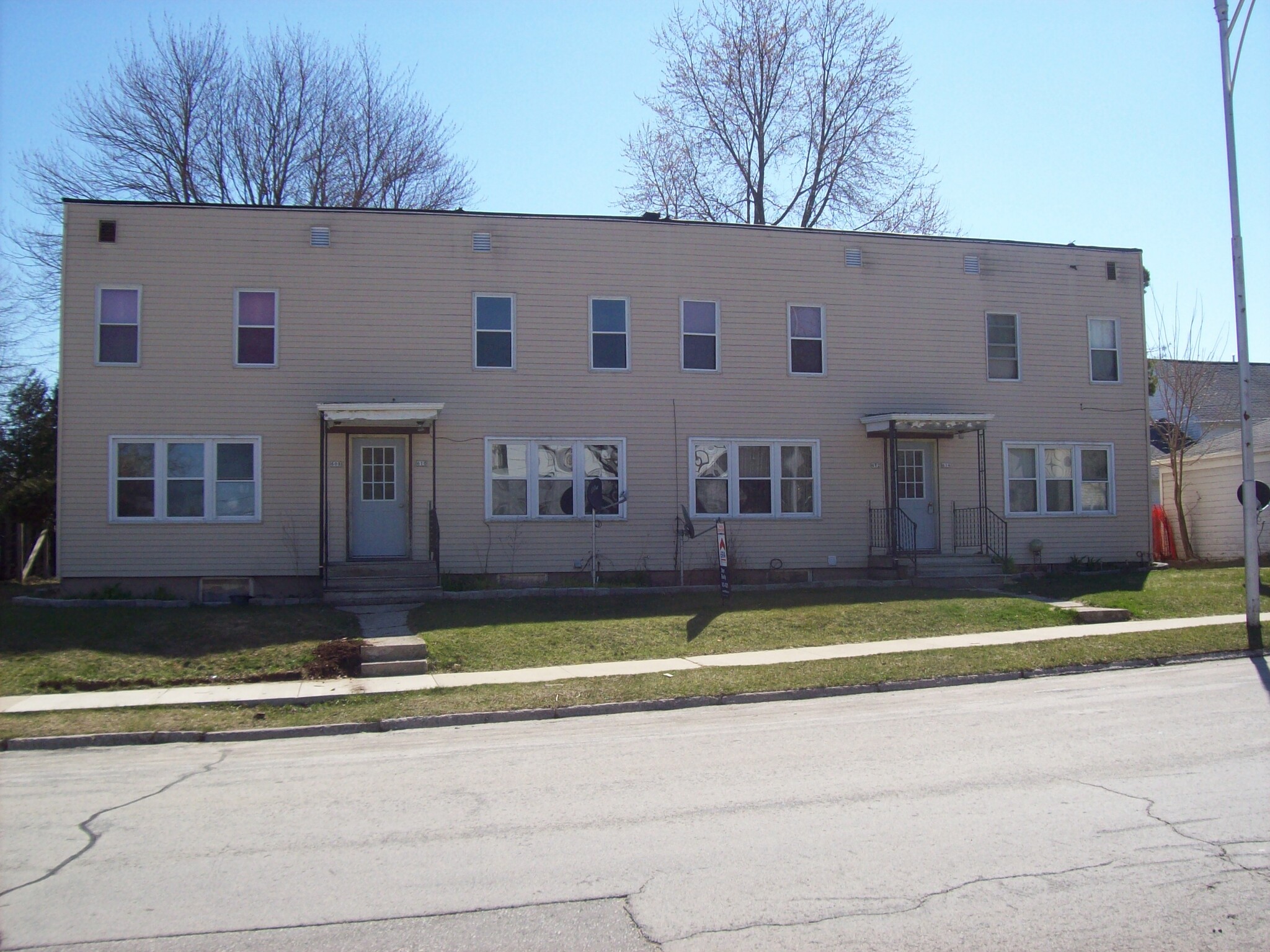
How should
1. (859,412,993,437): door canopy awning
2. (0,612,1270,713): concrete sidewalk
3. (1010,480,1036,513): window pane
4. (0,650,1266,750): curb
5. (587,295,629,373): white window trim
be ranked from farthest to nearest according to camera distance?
(1010,480,1036,513): window pane, (587,295,629,373): white window trim, (859,412,993,437): door canopy awning, (0,612,1270,713): concrete sidewalk, (0,650,1266,750): curb

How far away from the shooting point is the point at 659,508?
1950 cm

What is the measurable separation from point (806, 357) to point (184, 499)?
38.6 ft

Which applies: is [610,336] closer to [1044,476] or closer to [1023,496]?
[1023,496]

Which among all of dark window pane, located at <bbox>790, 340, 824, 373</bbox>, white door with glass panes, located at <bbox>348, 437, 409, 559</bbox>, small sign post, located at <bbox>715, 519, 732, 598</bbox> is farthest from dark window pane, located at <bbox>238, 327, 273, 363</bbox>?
dark window pane, located at <bbox>790, 340, 824, 373</bbox>

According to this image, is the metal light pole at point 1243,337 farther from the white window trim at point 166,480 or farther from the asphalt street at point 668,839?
the white window trim at point 166,480

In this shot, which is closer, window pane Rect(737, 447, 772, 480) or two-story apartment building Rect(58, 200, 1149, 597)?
two-story apartment building Rect(58, 200, 1149, 597)

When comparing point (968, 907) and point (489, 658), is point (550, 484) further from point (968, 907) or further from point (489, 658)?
point (968, 907)

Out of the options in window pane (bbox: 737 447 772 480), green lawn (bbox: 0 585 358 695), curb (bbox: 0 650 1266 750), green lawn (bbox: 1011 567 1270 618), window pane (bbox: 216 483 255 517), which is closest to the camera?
curb (bbox: 0 650 1266 750)

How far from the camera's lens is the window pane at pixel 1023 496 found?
21.4m

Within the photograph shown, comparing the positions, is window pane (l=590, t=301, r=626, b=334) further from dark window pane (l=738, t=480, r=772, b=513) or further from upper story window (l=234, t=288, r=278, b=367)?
upper story window (l=234, t=288, r=278, b=367)

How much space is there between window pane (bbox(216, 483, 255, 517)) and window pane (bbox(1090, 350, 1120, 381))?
56.1 ft

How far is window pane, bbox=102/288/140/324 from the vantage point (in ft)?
59.1

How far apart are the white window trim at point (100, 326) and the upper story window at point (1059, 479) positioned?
657 inches

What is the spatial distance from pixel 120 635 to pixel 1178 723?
12.9m
